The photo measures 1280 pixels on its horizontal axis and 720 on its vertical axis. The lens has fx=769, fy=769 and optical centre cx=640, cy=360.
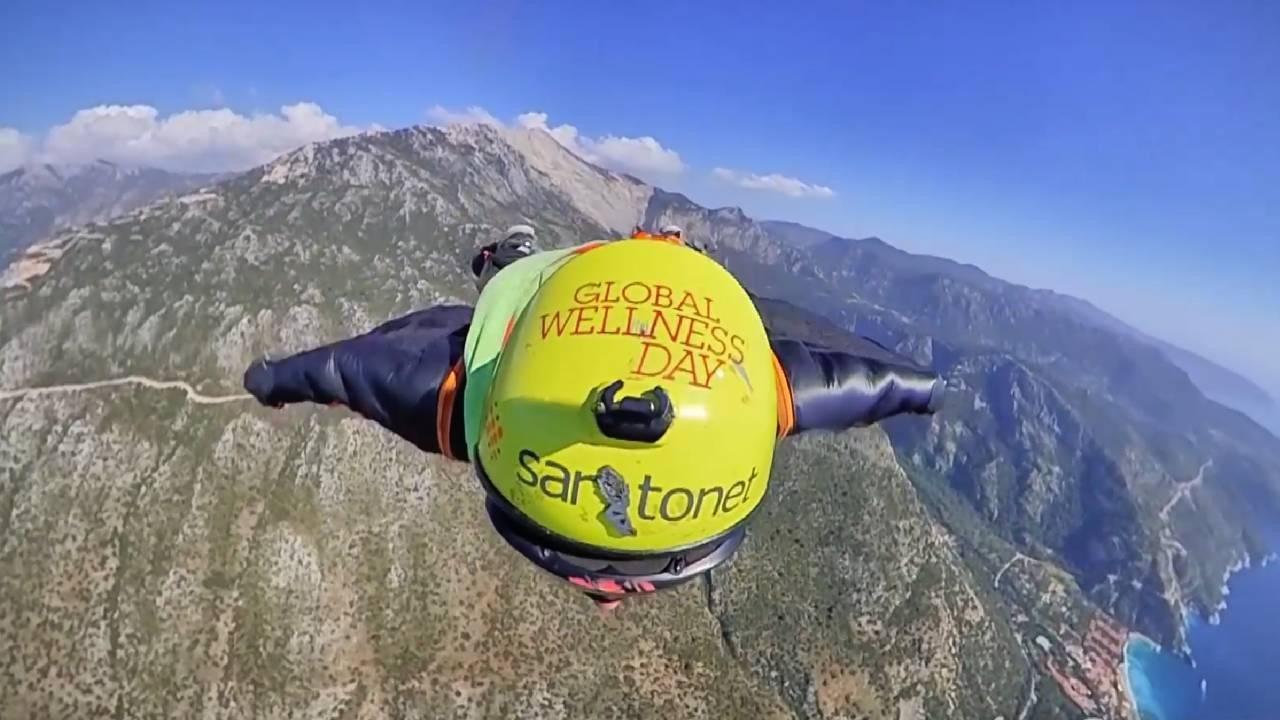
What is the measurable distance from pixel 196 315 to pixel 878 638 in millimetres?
103691

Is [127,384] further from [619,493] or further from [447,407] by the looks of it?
[619,493]

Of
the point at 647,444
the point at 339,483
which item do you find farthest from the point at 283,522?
the point at 647,444

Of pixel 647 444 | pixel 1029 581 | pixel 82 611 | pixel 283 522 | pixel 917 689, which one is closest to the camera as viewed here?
pixel 647 444

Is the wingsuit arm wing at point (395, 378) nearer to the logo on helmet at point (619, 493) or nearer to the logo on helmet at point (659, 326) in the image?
the logo on helmet at point (619, 493)

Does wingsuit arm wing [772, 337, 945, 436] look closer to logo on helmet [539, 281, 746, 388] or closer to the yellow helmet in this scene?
the yellow helmet

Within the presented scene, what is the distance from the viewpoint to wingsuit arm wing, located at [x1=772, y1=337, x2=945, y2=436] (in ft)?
23.7

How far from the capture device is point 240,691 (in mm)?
79250

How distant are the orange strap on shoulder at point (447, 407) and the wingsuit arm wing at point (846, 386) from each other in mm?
2913

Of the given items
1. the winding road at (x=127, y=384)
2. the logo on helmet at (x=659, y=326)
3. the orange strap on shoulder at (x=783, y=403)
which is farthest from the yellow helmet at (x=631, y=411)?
the winding road at (x=127, y=384)

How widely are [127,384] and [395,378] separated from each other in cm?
11388

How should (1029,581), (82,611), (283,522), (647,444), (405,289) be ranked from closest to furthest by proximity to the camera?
(647,444), (82,611), (283,522), (405,289), (1029,581)

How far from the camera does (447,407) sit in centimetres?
698

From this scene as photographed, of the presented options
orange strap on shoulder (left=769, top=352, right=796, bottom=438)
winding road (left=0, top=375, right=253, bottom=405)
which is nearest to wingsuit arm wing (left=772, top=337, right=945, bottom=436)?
orange strap on shoulder (left=769, top=352, right=796, bottom=438)

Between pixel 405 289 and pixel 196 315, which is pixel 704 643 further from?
pixel 196 315
